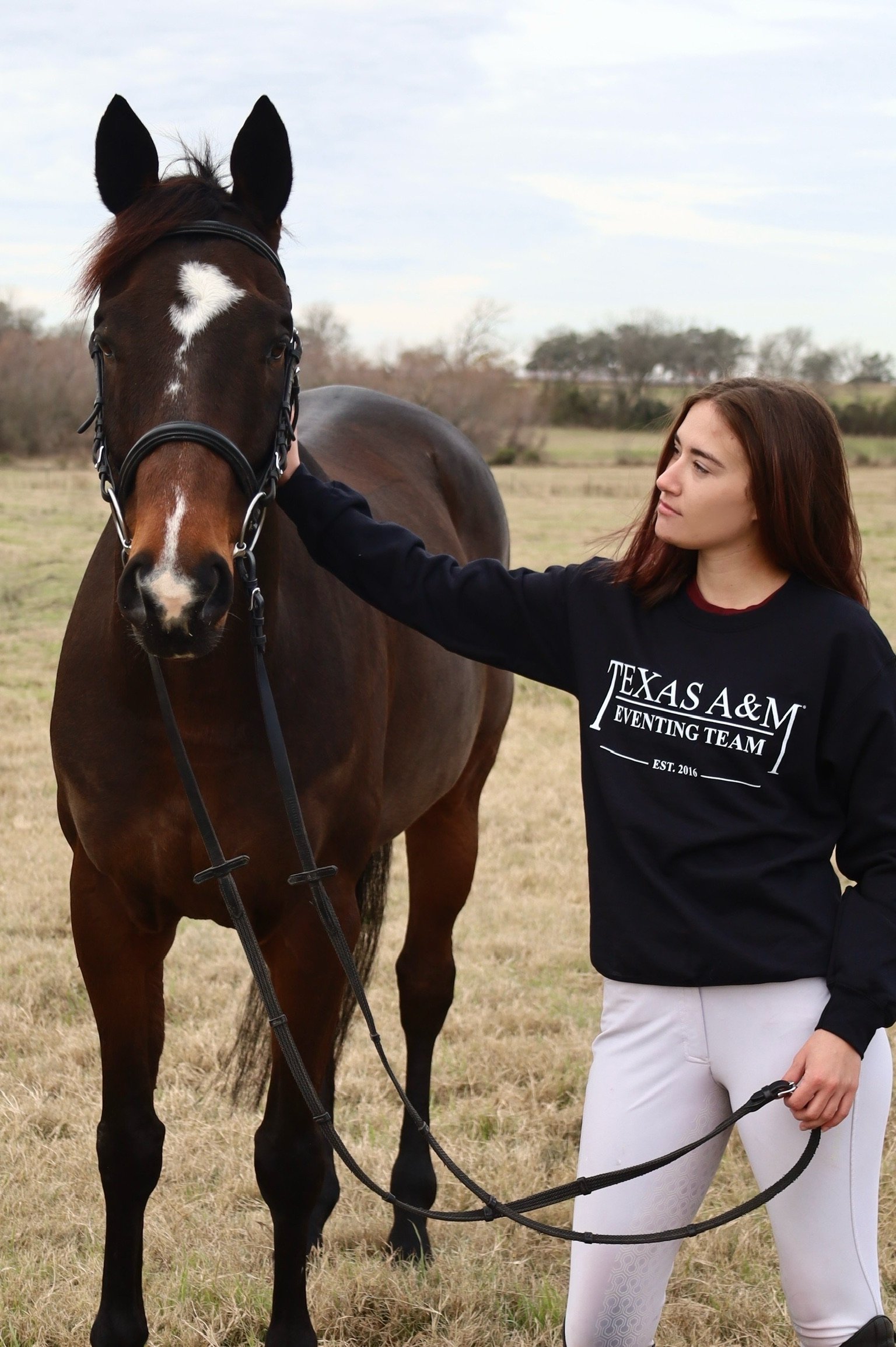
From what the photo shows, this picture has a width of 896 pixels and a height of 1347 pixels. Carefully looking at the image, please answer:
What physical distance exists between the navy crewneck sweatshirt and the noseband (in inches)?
23.9

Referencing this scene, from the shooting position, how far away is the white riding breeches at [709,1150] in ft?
5.74

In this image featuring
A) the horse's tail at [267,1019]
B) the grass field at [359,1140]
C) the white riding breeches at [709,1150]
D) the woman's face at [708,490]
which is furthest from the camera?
the horse's tail at [267,1019]

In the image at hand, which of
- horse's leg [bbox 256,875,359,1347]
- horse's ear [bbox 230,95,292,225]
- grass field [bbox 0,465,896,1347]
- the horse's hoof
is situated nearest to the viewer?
horse's ear [bbox 230,95,292,225]

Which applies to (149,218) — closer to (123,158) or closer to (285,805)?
(123,158)

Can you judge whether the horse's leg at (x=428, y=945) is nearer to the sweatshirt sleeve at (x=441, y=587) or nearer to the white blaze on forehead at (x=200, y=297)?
the sweatshirt sleeve at (x=441, y=587)

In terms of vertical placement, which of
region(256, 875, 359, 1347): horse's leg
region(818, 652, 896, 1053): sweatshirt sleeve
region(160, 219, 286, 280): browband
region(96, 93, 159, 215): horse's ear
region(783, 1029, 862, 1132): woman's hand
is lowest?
region(256, 875, 359, 1347): horse's leg

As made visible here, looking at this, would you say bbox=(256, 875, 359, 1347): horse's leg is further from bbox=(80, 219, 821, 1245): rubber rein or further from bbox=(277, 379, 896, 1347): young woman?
bbox=(277, 379, 896, 1347): young woman

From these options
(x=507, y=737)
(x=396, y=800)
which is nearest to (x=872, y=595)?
(x=507, y=737)

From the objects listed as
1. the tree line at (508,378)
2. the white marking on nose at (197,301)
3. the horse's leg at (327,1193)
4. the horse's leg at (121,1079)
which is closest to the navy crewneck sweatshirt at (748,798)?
the white marking on nose at (197,301)

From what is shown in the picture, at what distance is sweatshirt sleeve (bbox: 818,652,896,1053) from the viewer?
1717mm

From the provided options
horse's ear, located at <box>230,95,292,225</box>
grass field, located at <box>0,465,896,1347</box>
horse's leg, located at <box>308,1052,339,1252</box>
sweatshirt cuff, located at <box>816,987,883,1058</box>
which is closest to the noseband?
horse's ear, located at <box>230,95,292,225</box>

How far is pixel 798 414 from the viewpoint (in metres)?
1.87

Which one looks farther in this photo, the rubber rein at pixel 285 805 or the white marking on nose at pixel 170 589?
the rubber rein at pixel 285 805

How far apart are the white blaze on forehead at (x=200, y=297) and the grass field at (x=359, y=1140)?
0.71m
